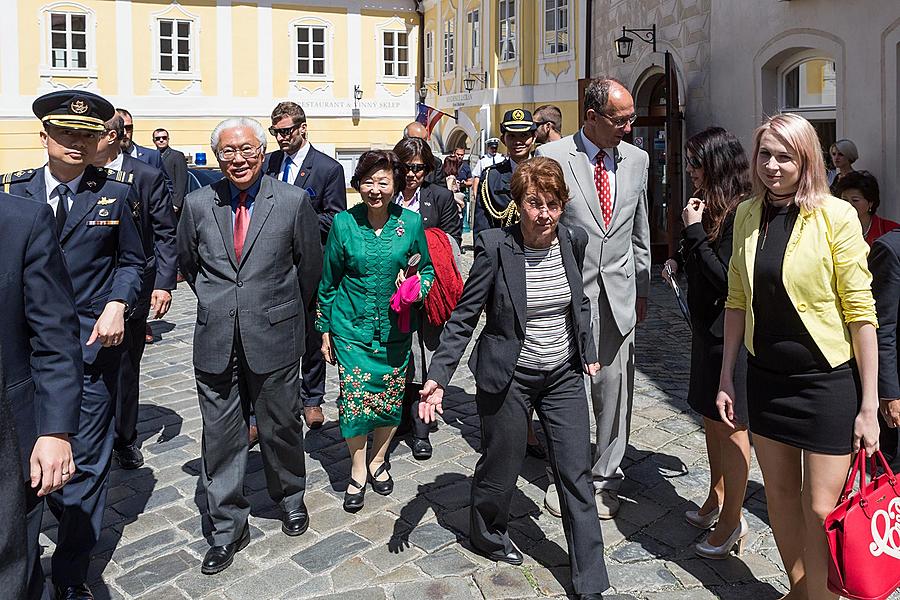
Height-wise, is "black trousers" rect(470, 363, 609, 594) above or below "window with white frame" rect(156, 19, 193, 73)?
below

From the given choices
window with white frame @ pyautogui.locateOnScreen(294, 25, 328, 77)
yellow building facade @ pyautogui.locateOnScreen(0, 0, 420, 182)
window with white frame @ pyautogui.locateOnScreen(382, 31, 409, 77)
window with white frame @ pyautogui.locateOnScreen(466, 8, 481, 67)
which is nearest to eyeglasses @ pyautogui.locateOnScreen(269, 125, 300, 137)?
window with white frame @ pyautogui.locateOnScreen(466, 8, 481, 67)

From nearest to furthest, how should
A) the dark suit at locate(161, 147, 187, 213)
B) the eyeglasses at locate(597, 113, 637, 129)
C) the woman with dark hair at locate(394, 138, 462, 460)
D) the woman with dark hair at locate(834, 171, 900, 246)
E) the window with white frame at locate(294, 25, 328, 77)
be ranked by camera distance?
the eyeglasses at locate(597, 113, 637, 129)
the woman with dark hair at locate(394, 138, 462, 460)
the woman with dark hair at locate(834, 171, 900, 246)
the dark suit at locate(161, 147, 187, 213)
the window with white frame at locate(294, 25, 328, 77)

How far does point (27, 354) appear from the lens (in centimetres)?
272

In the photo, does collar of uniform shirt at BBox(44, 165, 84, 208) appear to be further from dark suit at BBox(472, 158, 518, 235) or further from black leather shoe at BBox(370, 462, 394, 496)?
dark suit at BBox(472, 158, 518, 235)

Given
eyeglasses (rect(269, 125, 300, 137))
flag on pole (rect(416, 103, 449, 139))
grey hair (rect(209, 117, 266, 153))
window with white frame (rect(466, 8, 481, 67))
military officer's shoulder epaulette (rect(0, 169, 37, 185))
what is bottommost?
military officer's shoulder epaulette (rect(0, 169, 37, 185))

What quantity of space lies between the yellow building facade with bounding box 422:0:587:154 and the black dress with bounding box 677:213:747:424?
15.6m

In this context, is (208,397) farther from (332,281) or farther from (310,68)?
(310,68)

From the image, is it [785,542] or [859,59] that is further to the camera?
[859,59]

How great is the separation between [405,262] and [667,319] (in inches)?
245

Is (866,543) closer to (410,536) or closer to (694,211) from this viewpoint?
(694,211)

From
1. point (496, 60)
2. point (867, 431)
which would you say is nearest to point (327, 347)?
point (867, 431)

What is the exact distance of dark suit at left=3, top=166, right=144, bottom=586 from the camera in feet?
12.6

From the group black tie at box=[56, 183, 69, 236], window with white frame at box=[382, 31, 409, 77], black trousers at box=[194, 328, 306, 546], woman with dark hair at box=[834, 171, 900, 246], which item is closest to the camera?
black tie at box=[56, 183, 69, 236]

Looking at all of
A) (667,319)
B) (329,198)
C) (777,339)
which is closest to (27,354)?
(777,339)
